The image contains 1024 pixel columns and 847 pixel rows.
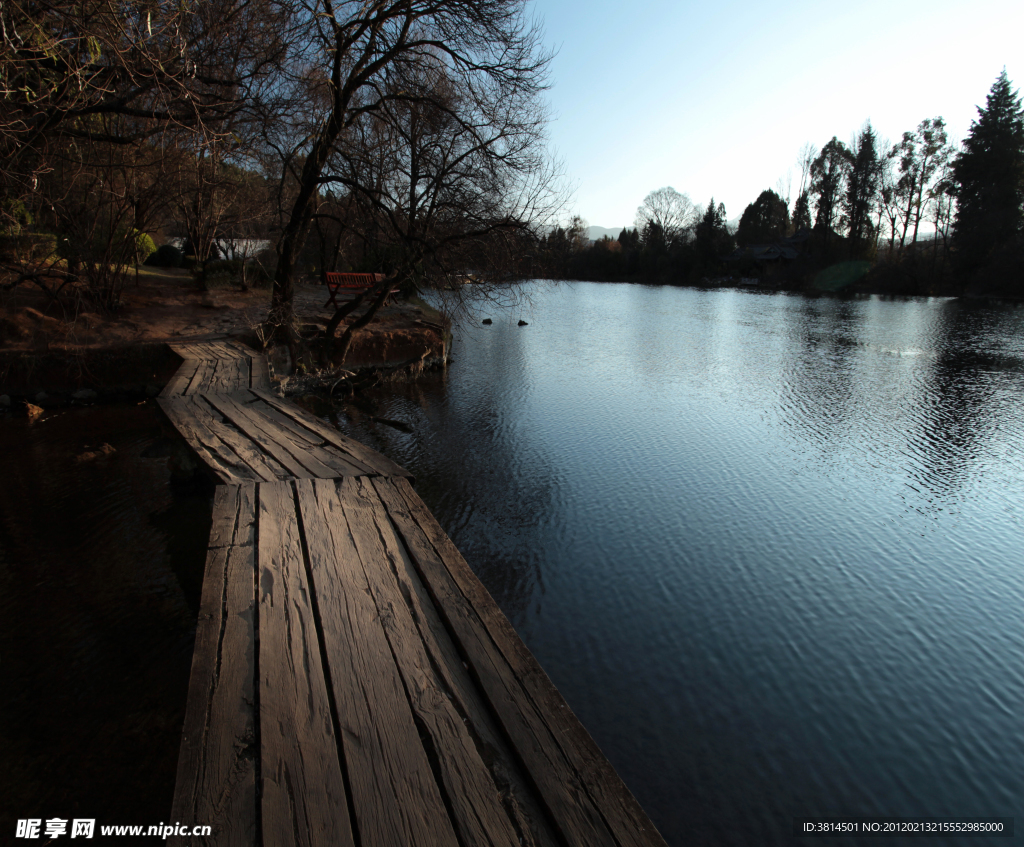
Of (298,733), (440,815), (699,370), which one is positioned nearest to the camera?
(440,815)

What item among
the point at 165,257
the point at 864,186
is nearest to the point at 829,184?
the point at 864,186

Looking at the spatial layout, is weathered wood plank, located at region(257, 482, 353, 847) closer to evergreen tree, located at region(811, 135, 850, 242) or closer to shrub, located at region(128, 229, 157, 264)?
shrub, located at region(128, 229, 157, 264)

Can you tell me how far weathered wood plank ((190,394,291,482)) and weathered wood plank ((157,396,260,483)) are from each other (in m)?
0.03

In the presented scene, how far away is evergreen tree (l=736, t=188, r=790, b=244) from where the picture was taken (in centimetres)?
7150

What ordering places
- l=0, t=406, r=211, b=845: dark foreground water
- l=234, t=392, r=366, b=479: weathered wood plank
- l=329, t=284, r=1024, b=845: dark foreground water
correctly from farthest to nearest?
l=234, t=392, r=366, b=479: weathered wood plank → l=329, t=284, r=1024, b=845: dark foreground water → l=0, t=406, r=211, b=845: dark foreground water

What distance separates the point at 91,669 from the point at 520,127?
30.7 feet

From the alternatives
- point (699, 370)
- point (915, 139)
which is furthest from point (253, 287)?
point (915, 139)

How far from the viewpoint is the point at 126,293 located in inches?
538

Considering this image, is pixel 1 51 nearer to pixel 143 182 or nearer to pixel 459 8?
pixel 459 8

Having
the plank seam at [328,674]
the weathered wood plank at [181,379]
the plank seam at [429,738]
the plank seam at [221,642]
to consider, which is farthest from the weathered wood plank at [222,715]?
the weathered wood plank at [181,379]

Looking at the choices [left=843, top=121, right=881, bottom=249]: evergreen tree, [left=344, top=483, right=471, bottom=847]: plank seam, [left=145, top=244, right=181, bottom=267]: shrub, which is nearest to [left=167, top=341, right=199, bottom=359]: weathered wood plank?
A: [left=344, top=483, right=471, bottom=847]: plank seam

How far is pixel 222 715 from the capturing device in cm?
211

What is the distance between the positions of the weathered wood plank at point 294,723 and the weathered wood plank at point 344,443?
4.69 feet

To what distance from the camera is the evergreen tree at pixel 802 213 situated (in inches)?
2628
